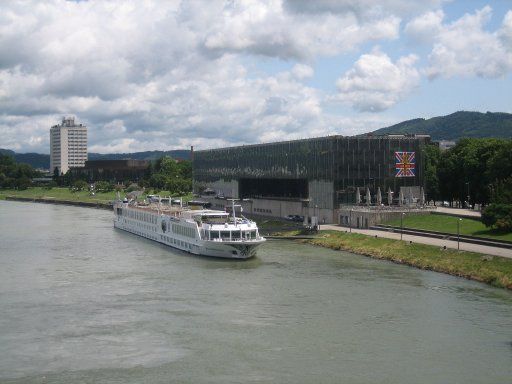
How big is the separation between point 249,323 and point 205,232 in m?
29.7

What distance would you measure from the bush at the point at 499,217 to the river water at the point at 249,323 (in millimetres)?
11934

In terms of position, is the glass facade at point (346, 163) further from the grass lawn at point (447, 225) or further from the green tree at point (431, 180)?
the grass lawn at point (447, 225)

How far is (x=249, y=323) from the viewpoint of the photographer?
4091 centimetres

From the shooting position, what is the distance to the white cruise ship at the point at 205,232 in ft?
222

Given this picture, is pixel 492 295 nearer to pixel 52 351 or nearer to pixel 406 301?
pixel 406 301

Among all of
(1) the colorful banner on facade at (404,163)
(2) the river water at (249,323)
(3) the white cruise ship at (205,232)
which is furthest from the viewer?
(1) the colorful banner on facade at (404,163)

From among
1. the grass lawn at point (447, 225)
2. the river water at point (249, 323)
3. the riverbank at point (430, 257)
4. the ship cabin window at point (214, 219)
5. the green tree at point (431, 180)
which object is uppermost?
the green tree at point (431, 180)

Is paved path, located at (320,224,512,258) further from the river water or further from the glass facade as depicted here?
the glass facade

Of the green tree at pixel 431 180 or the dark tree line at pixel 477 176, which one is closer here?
the dark tree line at pixel 477 176

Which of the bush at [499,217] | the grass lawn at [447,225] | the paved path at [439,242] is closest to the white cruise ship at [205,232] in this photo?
the paved path at [439,242]

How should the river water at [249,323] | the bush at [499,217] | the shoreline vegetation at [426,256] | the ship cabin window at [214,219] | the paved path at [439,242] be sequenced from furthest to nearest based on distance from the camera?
the ship cabin window at [214,219]
the bush at [499,217]
the paved path at [439,242]
the shoreline vegetation at [426,256]
the river water at [249,323]

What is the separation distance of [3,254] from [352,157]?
47730mm

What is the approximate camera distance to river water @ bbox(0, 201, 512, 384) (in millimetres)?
32531

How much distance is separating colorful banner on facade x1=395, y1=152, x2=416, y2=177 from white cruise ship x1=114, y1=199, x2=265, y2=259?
30.2 meters
